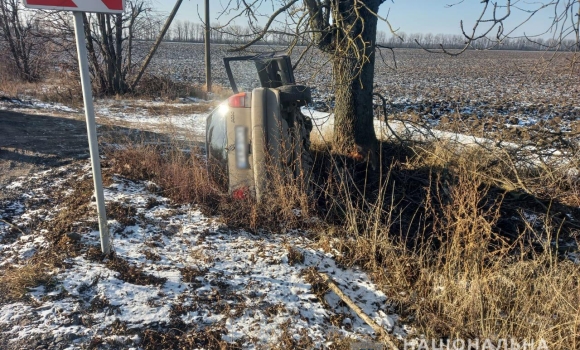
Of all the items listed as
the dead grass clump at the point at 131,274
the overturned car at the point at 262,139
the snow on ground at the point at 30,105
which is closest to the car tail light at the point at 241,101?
the overturned car at the point at 262,139

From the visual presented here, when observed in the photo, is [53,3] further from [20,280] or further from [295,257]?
[295,257]

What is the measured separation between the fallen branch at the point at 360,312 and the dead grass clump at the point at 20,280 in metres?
2.09

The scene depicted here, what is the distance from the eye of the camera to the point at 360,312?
8.63 feet

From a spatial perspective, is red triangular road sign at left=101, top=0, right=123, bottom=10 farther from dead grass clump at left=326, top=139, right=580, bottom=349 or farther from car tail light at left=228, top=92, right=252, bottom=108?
dead grass clump at left=326, top=139, right=580, bottom=349

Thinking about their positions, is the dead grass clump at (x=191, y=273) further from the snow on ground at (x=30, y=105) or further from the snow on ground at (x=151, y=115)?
the snow on ground at (x=30, y=105)

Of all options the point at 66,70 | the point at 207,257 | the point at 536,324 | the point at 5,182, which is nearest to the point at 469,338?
the point at 536,324

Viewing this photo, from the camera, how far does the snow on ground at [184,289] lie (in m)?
2.44

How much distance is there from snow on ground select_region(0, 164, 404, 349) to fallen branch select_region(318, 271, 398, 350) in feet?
0.16

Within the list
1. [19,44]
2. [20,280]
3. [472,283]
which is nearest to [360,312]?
A: [472,283]

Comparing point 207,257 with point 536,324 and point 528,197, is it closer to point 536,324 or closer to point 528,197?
point 536,324

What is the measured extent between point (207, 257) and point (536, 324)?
248cm

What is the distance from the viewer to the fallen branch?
2.40 meters

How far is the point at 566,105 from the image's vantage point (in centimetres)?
1445

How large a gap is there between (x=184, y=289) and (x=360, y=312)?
1.31 metres
